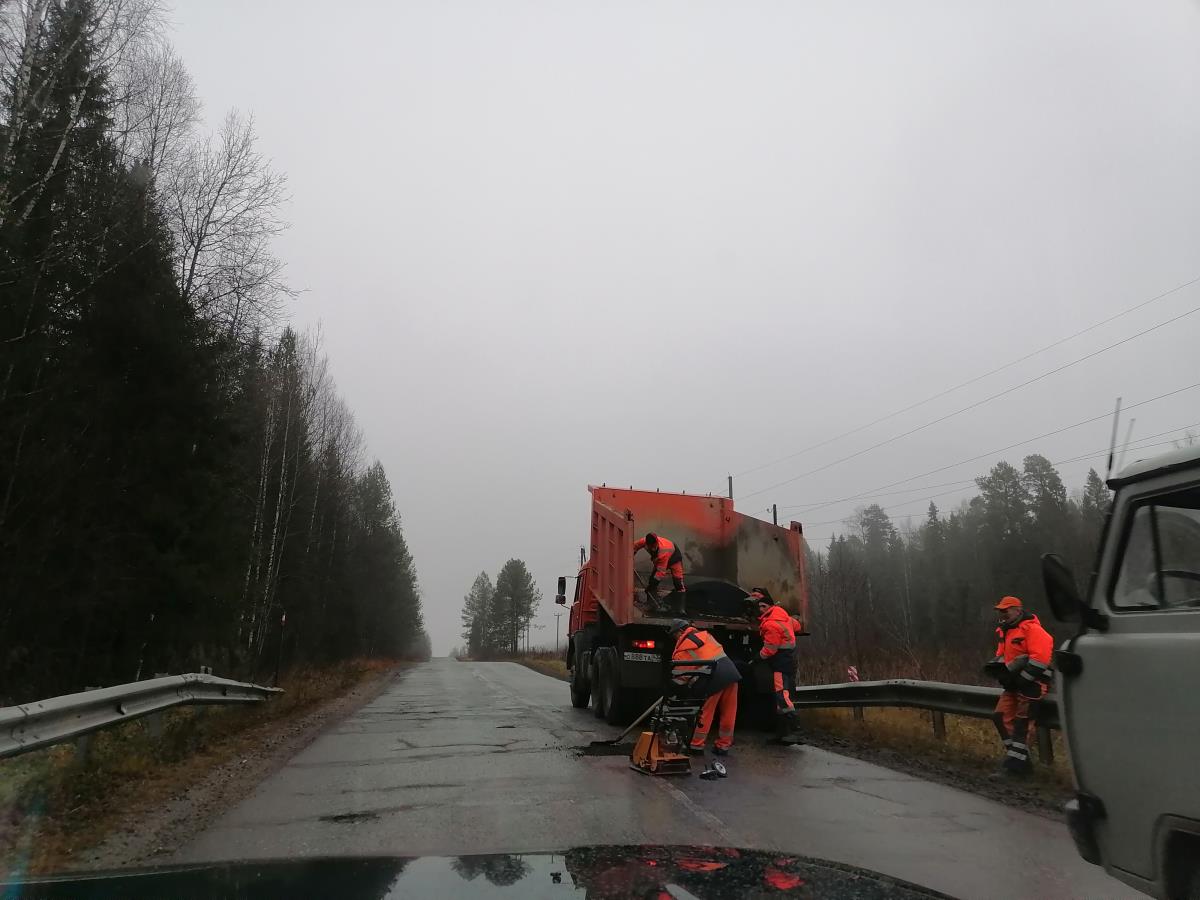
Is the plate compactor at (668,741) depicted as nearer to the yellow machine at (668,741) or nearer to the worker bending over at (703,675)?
the yellow machine at (668,741)

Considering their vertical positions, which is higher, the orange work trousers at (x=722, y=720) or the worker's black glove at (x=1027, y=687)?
the worker's black glove at (x=1027, y=687)

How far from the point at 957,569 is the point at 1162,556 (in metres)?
38.6

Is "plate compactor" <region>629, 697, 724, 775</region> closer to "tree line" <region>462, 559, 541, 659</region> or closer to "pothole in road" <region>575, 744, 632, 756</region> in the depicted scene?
"pothole in road" <region>575, 744, 632, 756</region>

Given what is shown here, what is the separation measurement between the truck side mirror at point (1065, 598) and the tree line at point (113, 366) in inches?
473

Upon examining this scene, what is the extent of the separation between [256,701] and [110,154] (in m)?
9.93

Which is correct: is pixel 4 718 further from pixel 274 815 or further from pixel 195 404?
pixel 195 404

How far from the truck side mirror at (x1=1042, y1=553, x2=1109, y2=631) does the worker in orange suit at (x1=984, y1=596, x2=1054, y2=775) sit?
422 cm

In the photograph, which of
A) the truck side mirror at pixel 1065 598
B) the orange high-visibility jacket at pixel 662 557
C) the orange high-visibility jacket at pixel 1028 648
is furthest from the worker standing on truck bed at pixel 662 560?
the truck side mirror at pixel 1065 598

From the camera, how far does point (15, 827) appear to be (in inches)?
218

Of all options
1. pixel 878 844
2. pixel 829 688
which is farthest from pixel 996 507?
pixel 878 844

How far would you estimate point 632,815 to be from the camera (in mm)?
5973

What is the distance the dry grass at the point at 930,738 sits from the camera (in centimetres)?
804

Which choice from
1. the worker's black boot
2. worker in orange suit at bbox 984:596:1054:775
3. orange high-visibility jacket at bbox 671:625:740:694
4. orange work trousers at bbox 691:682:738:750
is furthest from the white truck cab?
the worker's black boot

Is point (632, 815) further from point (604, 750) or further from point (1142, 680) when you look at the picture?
point (1142, 680)
